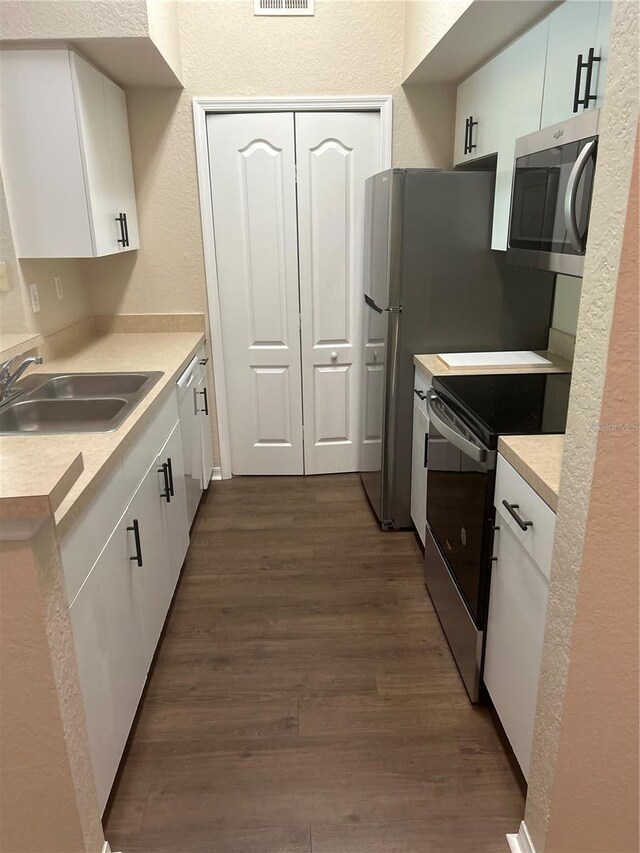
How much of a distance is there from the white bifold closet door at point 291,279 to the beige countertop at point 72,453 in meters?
0.79

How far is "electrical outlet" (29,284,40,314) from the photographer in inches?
101

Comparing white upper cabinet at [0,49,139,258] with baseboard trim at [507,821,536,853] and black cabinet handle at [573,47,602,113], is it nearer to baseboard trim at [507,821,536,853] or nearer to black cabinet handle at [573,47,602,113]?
black cabinet handle at [573,47,602,113]

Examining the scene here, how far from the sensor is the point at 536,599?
1473 millimetres

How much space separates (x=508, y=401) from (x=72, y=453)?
138cm

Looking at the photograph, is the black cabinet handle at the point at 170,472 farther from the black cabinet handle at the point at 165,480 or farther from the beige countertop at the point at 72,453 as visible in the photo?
the beige countertop at the point at 72,453

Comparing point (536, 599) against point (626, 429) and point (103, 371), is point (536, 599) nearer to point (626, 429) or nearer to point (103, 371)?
point (626, 429)

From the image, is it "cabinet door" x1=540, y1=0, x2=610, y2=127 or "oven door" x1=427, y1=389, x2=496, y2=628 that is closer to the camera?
"cabinet door" x1=540, y1=0, x2=610, y2=127

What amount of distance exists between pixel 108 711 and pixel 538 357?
6.92 feet

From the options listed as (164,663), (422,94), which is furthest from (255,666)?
(422,94)

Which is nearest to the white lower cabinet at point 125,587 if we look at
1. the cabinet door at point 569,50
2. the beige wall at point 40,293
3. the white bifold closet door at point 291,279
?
the beige wall at point 40,293

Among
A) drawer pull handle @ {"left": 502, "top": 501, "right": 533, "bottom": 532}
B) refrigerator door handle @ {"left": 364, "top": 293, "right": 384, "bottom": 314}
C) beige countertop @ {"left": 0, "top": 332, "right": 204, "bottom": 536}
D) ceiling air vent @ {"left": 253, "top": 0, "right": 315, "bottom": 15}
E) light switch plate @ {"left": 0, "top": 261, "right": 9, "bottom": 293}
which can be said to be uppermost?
ceiling air vent @ {"left": 253, "top": 0, "right": 315, "bottom": 15}

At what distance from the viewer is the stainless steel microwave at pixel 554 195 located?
1.63 metres

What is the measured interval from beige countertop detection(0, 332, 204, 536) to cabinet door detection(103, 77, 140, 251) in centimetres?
63

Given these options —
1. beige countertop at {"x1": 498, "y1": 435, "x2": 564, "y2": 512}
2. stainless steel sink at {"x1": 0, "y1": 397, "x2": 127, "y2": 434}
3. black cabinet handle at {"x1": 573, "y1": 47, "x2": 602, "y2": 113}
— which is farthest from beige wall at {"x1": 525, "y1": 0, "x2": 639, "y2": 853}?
stainless steel sink at {"x1": 0, "y1": 397, "x2": 127, "y2": 434}
